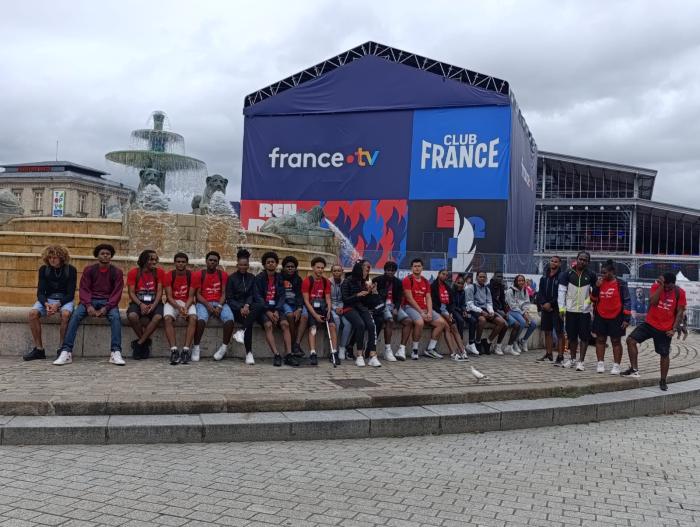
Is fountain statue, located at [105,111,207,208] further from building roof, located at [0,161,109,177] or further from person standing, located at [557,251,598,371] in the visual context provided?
building roof, located at [0,161,109,177]

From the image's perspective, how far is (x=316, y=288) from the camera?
8516 millimetres

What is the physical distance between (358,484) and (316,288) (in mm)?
4375

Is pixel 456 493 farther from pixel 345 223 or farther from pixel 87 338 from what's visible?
pixel 345 223

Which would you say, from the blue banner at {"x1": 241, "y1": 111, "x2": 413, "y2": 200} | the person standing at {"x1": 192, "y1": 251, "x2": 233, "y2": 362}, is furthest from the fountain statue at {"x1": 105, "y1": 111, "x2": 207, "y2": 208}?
the person standing at {"x1": 192, "y1": 251, "x2": 233, "y2": 362}

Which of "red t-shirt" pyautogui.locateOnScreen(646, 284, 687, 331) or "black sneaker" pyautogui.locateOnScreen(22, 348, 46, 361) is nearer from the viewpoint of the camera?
"black sneaker" pyautogui.locateOnScreen(22, 348, 46, 361)

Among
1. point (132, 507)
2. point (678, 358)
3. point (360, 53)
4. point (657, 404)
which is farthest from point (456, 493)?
point (360, 53)

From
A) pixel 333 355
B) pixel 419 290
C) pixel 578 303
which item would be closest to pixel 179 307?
pixel 333 355

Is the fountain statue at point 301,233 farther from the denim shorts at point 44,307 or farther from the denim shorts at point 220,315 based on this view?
the denim shorts at point 44,307

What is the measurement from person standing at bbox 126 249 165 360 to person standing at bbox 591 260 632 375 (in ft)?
19.4

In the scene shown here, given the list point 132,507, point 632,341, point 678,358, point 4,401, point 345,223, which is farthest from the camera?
point 345,223

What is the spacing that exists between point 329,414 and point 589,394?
3432 mm

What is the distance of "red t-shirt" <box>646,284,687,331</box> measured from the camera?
8.10m

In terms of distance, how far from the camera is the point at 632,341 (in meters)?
8.35

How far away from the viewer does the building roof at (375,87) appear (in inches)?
1164
